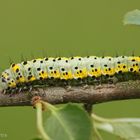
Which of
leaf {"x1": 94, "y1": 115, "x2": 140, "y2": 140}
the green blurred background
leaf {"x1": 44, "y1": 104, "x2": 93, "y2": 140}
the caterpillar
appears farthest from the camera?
the green blurred background

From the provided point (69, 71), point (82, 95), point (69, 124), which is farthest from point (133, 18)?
point (69, 71)

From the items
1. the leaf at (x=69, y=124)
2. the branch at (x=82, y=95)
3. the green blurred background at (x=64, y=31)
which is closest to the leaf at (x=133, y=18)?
the branch at (x=82, y=95)

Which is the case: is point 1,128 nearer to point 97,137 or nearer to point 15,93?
point 15,93

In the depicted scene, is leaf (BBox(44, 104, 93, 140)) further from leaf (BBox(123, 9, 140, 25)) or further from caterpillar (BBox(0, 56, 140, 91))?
caterpillar (BBox(0, 56, 140, 91))

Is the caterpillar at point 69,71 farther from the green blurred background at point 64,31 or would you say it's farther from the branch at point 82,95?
the green blurred background at point 64,31

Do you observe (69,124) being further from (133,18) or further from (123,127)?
(133,18)

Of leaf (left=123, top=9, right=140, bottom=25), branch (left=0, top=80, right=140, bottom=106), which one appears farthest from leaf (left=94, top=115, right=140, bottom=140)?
leaf (left=123, top=9, right=140, bottom=25)
